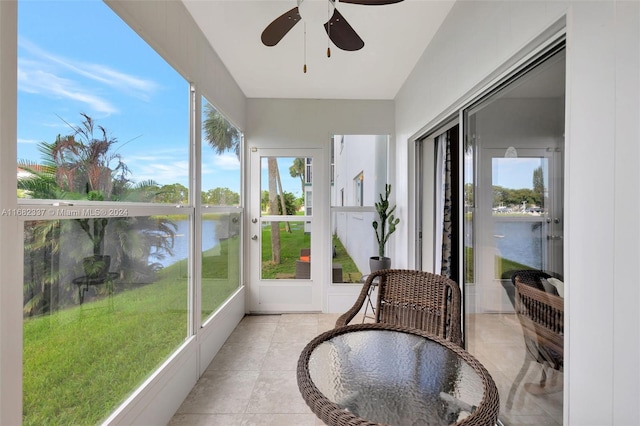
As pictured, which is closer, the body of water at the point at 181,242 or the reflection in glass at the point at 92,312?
the reflection in glass at the point at 92,312

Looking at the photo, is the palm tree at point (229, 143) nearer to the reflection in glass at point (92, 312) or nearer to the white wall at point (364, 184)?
the white wall at point (364, 184)

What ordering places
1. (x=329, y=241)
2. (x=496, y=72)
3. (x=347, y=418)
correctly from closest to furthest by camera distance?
(x=347, y=418) < (x=496, y=72) < (x=329, y=241)

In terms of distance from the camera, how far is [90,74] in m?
1.19

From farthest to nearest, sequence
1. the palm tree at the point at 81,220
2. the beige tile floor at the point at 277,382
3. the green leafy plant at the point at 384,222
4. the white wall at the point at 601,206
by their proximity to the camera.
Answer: the green leafy plant at the point at 384,222
the beige tile floor at the point at 277,382
the palm tree at the point at 81,220
the white wall at the point at 601,206

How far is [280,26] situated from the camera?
1.69 metres

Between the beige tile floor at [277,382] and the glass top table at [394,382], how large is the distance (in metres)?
0.49

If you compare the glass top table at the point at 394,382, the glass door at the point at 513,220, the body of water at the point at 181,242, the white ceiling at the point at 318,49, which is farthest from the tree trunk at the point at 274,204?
the glass door at the point at 513,220

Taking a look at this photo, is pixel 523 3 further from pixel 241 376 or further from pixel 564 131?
pixel 241 376

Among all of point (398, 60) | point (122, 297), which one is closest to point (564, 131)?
point (398, 60)

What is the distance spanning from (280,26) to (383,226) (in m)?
2.28

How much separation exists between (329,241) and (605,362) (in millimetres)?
2768

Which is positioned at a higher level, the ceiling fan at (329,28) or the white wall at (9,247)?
the ceiling fan at (329,28)

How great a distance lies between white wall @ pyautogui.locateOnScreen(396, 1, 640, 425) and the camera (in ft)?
2.62

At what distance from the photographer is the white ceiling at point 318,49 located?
1.92 metres
